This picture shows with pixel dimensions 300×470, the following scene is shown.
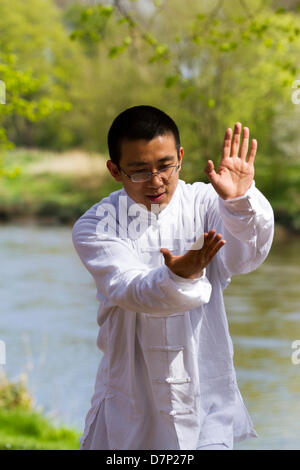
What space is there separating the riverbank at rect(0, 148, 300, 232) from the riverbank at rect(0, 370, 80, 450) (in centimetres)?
1737

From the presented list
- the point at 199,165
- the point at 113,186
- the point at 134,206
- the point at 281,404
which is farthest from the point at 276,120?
the point at 134,206

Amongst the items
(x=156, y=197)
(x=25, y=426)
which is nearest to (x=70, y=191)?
(x=25, y=426)

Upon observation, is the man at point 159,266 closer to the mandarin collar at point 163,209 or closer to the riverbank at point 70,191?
the mandarin collar at point 163,209

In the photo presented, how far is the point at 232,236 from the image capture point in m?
2.47

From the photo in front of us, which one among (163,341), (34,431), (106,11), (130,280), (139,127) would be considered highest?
(106,11)

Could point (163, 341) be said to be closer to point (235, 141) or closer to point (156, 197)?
point (156, 197)

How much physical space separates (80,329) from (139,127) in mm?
14626

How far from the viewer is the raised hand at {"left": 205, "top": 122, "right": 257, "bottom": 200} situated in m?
2.36

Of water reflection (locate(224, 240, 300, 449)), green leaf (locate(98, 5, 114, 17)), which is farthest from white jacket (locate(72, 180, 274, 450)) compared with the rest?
water reflection (locate(224, 240, 300, 449))

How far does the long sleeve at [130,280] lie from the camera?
2.15 metres

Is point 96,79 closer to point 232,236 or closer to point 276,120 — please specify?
point 276,120

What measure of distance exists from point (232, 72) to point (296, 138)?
10.1ft

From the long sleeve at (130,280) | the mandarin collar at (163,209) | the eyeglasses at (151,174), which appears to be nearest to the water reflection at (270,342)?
the mandarin collar at (163,209)

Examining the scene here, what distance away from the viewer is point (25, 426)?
775 cm
